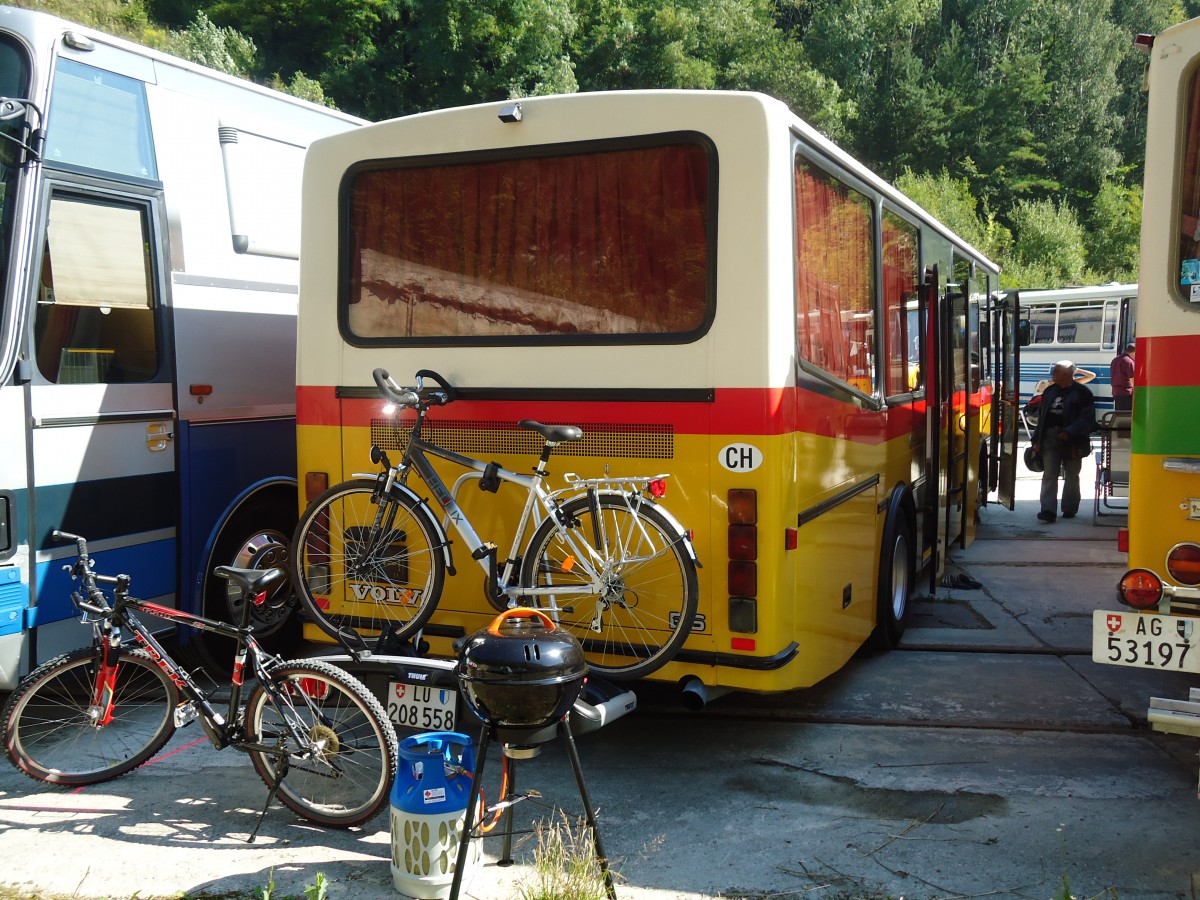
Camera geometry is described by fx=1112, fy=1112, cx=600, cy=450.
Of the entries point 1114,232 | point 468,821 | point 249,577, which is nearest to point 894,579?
point 249,577

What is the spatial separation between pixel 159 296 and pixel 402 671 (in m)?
2.72

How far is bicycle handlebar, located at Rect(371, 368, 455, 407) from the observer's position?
5.07 meters

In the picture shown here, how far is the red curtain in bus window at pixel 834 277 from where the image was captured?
199 inches

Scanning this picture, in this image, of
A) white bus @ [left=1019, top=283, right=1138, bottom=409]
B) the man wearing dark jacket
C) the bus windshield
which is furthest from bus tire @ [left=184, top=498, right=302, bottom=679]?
white bus @ [left=1019, top=283, right=1138, bottom=409]

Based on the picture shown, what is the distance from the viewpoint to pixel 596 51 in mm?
47625

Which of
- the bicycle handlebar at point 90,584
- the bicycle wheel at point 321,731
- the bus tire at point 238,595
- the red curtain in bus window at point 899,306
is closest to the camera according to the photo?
the bicycle wheel at point 321,731

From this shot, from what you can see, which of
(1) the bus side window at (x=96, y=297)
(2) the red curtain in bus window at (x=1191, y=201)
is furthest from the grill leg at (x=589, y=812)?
(1) the bus side window at (x=96, y=297)

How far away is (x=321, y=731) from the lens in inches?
178

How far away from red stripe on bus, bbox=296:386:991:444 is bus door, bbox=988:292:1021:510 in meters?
6.55

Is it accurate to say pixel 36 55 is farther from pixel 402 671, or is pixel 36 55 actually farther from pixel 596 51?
pixel 596 51

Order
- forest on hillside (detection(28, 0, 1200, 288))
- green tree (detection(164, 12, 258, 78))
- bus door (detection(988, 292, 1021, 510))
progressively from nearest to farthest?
bus door (detection(988, 292, 1021, 510)) → green tree (detection(164, 12, 258, 78)) → forest on hillside (detection(28, 0, 1200, 288))

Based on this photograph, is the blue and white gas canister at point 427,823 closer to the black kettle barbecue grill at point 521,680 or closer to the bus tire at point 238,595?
the black kettle barbecue grill at point 521,680

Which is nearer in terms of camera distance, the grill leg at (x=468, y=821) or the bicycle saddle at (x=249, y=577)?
the grill leg at (x=468, y=821)

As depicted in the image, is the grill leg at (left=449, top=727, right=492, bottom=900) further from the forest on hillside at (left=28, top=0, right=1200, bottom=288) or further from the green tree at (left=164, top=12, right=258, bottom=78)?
the forest on hillside at (left=28, top=0, right=1200, bottom=288)
